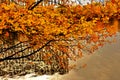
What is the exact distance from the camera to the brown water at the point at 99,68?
2405 centimetres

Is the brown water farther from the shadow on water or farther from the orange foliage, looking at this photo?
the orange foliage

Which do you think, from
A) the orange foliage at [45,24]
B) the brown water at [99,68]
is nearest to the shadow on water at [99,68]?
the brown water at [99,68]

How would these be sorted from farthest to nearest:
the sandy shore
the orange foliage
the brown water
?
the brown water → the sandy shore → the orange foliage

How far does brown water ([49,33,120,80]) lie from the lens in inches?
947

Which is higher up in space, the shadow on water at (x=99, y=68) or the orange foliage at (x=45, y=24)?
the orange foliage at (x=45, y=24)

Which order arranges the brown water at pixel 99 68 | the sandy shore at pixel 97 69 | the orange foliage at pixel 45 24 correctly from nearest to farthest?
the orange foliage at pixel 45 24 < the sandy shore at pixel 97 69 < the brown water at pixel 99 68

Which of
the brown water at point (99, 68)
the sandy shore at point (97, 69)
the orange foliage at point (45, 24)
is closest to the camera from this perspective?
the orange foliage at point (45, 24)

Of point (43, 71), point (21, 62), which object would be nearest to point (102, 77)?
point (43, 71)

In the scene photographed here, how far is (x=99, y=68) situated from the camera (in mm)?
28172

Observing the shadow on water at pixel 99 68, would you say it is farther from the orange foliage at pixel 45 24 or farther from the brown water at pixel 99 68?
the orange foliage at pixel 45 24

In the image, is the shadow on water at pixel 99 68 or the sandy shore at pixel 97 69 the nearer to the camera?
the sandy shore at pixel 97 69

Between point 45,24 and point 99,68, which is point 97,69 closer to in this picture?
point 99,68

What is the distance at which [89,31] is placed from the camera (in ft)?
37.0

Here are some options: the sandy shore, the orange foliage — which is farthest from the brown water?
the orange foliage
